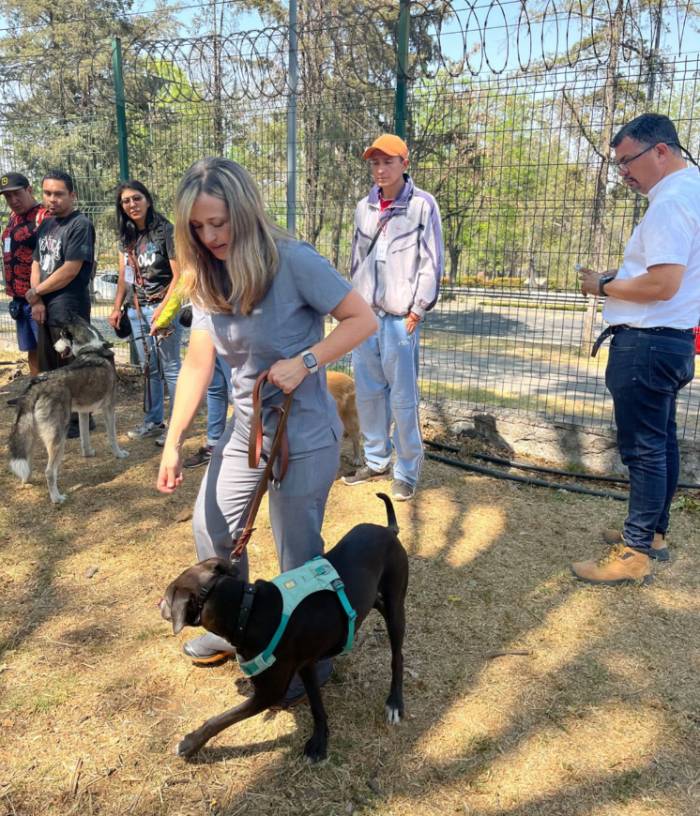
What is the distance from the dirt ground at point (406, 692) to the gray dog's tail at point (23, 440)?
1.51 feet

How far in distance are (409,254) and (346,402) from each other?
1.29 m

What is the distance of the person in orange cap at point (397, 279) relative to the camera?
13.4 ft

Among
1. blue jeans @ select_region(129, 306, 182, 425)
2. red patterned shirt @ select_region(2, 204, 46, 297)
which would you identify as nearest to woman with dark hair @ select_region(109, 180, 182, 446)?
blue jeans @ select_region(129, 306, 182, 425)

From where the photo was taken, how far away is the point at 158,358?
17.1ft

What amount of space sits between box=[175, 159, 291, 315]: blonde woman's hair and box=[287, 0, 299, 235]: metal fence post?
390 cm

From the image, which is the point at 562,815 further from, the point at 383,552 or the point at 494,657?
the point at 383,552

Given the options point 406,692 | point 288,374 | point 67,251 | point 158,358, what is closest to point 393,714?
point 406,692

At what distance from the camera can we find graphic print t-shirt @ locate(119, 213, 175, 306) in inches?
195

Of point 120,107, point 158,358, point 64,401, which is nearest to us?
point 64,401

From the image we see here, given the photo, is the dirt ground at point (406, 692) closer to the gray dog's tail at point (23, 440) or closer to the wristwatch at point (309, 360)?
the gray dog's tail at point (23, 440)

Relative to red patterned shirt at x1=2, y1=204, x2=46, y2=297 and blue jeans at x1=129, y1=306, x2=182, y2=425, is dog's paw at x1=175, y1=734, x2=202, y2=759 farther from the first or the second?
red patterned shirt at x1=2, y1=204, x2=46, y2=297

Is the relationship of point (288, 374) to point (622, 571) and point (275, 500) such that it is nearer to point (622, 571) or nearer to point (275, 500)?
point (275, 500)

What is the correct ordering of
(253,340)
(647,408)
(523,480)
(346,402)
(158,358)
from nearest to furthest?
(253,340), (647,408), (523,480), (346,402), (158,358)

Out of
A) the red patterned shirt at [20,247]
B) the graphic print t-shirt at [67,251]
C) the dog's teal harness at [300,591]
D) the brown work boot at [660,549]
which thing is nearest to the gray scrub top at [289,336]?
the dog's teal harness at [300,591]
